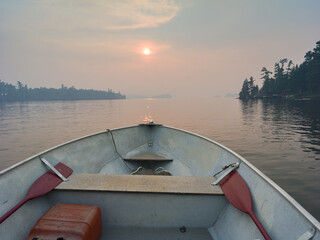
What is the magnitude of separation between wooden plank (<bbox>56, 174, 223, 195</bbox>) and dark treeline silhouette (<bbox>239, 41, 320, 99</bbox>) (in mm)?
107030

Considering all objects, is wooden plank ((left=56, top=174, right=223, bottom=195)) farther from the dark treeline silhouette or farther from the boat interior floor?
the dark treeline silhouette

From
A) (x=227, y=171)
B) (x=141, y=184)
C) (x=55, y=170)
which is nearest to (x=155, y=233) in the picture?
Answer: (x=141, y=184)

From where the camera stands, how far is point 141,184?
3.10 metres

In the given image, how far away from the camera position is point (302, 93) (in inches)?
3324

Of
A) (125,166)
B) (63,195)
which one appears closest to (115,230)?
(63,195)

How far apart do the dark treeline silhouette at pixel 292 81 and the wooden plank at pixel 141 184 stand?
10703 cm

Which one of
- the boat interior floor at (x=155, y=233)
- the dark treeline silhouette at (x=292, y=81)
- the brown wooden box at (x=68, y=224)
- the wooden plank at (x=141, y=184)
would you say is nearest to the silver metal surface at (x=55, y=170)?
the wooden plank at (x=141, y=184)

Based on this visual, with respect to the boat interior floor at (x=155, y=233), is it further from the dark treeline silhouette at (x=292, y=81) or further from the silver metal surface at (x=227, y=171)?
the dark treeline silhouette at (x=292, y=81)

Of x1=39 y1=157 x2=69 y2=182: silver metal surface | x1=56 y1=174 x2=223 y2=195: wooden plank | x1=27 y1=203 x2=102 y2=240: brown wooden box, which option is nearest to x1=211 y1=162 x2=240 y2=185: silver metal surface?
x1=56 y1=174 x2=223 y2=195: wooden plank

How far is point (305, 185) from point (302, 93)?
344ft

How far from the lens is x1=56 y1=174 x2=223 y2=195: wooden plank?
2.90 meters

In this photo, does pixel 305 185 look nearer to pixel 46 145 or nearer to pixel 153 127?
pixel 153 127

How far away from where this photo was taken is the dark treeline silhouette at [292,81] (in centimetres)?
7944

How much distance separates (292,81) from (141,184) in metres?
118
